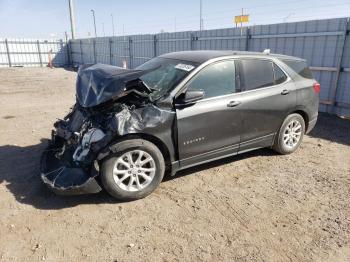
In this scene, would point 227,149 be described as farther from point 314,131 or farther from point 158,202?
point 314,131

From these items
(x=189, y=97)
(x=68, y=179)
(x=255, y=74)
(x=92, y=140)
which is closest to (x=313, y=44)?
(x=255, y=74)

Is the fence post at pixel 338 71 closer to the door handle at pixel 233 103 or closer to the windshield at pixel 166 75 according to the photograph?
the door handle at pixel 233 103

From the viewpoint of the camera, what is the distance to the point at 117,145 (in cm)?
369

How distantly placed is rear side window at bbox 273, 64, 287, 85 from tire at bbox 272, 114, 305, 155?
24.6 inches

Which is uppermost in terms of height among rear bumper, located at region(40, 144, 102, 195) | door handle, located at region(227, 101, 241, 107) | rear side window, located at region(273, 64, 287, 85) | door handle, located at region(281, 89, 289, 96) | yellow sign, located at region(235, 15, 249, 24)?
yellow sign, located at region(235, 15, 249, 24)

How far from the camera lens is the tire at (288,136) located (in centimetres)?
522

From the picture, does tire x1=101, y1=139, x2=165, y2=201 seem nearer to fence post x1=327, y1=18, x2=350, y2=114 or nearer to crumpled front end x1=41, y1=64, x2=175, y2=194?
crumpled front end x1=41, y1=64, x2=175, y2=194

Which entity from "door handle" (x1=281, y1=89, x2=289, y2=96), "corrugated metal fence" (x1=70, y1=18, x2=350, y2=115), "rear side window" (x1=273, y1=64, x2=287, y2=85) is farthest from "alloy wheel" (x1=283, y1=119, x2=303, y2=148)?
"corrugated metal fence" (x1=70, y1=18, x2=350, y2=115)

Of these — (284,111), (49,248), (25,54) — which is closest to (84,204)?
(49,248)

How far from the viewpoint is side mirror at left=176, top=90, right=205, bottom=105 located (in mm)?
3992

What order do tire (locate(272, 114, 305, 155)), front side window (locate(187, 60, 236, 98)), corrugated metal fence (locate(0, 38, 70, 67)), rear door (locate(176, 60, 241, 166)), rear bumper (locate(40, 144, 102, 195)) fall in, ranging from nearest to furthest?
rear bumper (locate(40, 144, 102, 195)), rear door (locate(176, 60, 241, 166)), front side window (locate(187, 60, 236, 98)), tire (locate(272, 114, 305, 155)), corrugated metal fence (locate(0, 38, 70, 67))

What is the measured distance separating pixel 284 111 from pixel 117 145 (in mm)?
2874

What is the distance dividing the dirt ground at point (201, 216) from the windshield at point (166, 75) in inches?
52.0

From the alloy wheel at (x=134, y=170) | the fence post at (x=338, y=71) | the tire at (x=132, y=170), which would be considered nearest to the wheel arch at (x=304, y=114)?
the tire at (x=132, y=170)
